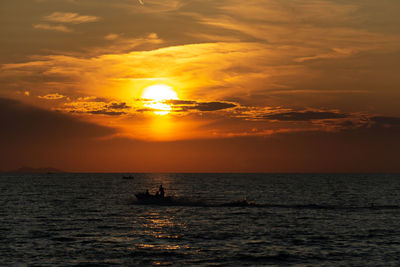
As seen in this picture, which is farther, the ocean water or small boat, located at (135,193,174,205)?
small boat, located at (135,193,174,205)

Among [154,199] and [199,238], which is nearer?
[199,238]

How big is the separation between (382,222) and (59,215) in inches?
1939

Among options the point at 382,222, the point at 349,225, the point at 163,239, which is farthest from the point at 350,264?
the point at 382,222

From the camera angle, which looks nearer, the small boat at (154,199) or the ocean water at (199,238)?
the ocean water at (199,238)

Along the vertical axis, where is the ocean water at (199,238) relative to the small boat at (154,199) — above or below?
below

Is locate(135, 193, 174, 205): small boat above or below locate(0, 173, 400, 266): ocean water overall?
above

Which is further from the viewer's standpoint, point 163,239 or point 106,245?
point 163,239

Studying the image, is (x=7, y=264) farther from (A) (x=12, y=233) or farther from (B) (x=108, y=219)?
(B) (x=108, y=219)

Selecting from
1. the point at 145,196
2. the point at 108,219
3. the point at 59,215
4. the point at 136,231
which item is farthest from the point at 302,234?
the point at 145,196

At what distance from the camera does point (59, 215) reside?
75.0m

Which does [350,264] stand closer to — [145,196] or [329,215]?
[329,215]

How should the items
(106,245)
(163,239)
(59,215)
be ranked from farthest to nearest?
(59,215), (163,239), (106,245)

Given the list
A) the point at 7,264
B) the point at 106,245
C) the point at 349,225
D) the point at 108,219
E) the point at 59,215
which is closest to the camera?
the point at 7,264

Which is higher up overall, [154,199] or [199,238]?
[154,199]
